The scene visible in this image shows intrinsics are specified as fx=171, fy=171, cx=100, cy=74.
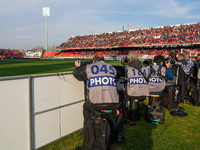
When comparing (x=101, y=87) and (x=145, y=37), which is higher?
(x=145, y=37)

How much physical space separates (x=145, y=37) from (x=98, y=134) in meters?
41.6

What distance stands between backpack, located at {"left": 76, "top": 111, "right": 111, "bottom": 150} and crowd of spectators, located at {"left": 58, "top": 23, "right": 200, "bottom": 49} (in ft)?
119

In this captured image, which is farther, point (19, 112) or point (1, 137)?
point (19, 112)

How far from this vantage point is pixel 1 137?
272 centimetres

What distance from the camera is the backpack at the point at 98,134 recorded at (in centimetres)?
280

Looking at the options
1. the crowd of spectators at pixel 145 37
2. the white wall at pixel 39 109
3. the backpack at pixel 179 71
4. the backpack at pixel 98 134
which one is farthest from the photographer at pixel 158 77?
the crowd of spectators at pixel 145 37

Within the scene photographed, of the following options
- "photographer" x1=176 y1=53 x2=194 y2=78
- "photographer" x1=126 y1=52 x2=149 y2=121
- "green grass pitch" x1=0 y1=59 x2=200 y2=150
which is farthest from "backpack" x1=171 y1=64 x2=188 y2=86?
"photographer" x1=126 y1=52 x2=149 y2=121

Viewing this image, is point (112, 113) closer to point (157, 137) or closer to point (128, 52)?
point (157, 137)

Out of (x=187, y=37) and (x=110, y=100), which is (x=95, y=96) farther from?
(x=187, y=37)

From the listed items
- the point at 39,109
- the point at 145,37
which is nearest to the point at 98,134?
the point at 39,109

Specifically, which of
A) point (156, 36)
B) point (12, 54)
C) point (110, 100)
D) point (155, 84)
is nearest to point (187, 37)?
point (156, 36)

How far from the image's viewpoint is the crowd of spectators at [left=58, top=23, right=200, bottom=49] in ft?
118

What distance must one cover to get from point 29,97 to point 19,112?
0.98 feet

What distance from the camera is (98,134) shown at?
286cm
